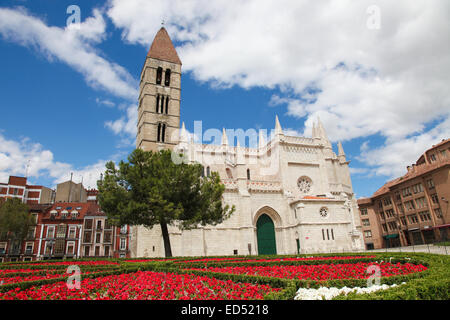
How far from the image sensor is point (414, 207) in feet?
135

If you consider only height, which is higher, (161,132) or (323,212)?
(161,132)

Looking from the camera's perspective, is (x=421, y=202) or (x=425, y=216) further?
(x=421, y=202)

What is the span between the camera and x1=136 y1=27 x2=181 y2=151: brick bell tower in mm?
33938

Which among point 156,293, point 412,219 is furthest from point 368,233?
point 156,293

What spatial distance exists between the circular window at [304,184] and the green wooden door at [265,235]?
21.2 ft

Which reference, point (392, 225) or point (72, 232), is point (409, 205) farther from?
point (72, 232)

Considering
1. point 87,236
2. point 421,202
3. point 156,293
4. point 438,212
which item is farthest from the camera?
point 87,236

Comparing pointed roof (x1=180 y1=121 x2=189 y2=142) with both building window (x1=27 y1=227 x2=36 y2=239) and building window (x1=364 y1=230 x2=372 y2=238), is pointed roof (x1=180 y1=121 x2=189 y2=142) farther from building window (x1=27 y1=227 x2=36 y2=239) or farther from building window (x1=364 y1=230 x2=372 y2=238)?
building window (x1=364 y1=230 x2=372 y2=238)

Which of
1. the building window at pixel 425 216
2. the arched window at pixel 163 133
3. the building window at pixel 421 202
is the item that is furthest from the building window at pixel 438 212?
the arched window at pixel 163 133

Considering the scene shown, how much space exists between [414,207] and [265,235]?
25533mm

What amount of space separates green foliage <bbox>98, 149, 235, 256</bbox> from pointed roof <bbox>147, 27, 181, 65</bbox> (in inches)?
846

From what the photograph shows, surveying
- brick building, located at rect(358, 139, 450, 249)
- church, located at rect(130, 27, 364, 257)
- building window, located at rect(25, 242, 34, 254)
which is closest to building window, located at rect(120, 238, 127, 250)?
building window, located at rect(25, 242, 34, 254)
